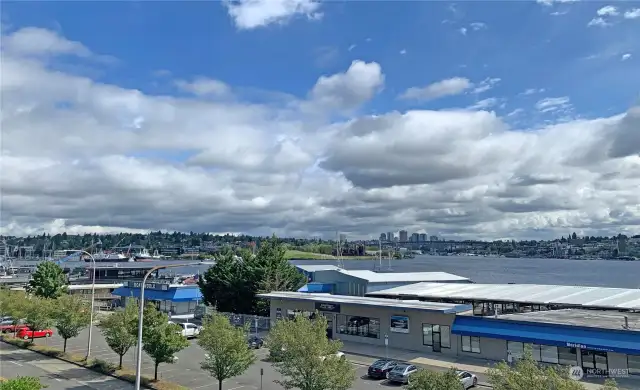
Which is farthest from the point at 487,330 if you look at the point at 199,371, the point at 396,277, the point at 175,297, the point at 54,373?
the point at 175,297

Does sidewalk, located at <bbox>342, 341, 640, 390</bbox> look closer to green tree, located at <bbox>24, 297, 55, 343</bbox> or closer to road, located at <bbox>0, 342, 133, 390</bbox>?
road, located at <bbox>0, 342, 133, 390</bbox>

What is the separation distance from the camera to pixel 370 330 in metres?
45.4

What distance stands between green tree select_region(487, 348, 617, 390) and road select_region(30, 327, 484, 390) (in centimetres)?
1383

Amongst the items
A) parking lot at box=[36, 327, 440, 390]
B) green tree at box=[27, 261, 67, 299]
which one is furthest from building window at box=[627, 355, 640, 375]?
green tree at box=[27, 261, 67, 299]

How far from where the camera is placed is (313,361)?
24.5 meters

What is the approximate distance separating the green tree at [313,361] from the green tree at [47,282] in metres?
53.1

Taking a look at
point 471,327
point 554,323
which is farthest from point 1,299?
point 554,323

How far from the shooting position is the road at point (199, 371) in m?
32.1

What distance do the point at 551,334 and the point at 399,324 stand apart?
12.5 metres

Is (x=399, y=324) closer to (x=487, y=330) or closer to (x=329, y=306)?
(x=329, y=306)

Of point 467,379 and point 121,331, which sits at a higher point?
point 121,331

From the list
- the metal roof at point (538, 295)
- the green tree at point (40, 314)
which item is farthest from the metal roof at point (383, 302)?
the green tree at point (40, 314)

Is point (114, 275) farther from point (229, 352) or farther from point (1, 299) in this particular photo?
point (229, 352)

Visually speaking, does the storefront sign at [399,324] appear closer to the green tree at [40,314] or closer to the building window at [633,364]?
the building window at [633,364]
